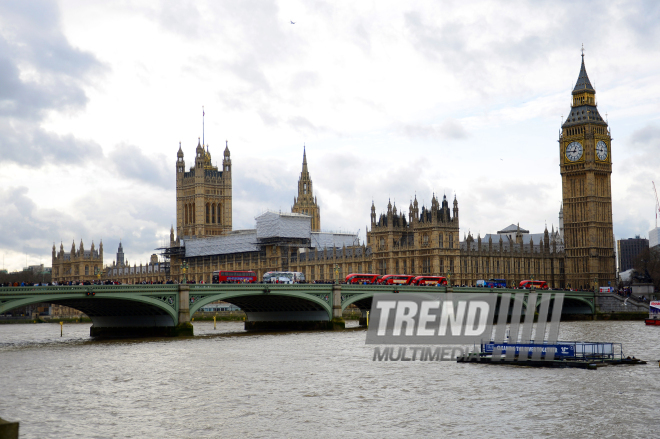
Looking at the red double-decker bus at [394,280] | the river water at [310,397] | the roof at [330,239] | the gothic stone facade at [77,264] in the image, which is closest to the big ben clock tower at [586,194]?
the red double-decker bus at [394,280]

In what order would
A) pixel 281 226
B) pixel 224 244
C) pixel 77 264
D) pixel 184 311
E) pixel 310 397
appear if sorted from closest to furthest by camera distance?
pixel 310 397
pixel 184 311
pixel 281 226
pixel 224 244
pixel 77 264

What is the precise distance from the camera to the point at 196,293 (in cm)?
6094

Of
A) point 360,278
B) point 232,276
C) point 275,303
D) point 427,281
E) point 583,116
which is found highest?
point 583,116

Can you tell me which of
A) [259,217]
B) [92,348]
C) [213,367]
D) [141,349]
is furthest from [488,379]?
[259,217]

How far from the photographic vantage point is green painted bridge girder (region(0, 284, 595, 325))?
51.4 m

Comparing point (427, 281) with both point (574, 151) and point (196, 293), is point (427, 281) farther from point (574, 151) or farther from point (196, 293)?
point (574, 151)

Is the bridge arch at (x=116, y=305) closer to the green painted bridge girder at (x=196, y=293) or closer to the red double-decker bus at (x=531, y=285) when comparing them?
the green painted bridge girder at (x=196, y=293)

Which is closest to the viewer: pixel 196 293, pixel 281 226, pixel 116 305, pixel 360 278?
pixel 116 305

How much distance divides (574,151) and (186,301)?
7004 centimetres

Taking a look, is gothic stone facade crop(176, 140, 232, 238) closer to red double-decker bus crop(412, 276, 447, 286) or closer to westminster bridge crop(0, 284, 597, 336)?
red double-decker bus crop(412, 276, 447, 286)

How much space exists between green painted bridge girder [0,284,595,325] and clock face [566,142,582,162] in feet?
130

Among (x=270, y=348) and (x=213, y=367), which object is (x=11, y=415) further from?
(x=270, y=348)

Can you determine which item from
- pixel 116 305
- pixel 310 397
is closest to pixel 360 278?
pixel 116 305

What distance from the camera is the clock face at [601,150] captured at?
11288 centimetres
